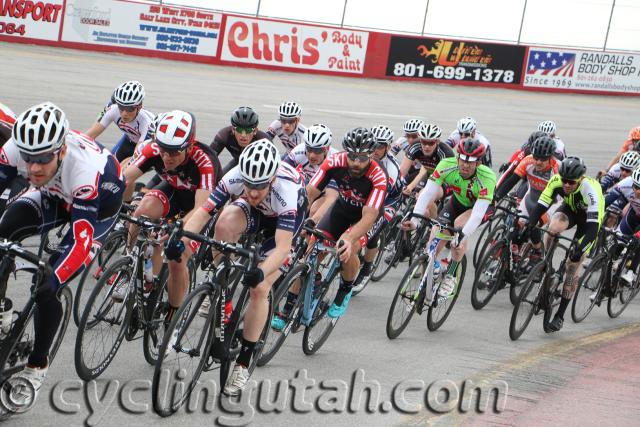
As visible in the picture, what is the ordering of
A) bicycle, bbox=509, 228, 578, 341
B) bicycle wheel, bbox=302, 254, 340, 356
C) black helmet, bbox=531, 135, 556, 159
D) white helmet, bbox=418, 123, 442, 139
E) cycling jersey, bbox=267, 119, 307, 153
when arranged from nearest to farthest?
bicycle wheel, bbox=302, 254, 340, 356, bicycle, bbox=509, 228, 578, 341, black helmet, bbox=531, 135, 556, 159, white helmet, bbox=418, 123, 442, 139, cycling jersey, bbox=267, 119, 307, 153

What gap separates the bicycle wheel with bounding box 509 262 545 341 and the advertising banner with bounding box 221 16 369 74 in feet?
62.9

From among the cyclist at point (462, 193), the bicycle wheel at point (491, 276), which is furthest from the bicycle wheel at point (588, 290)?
the cyclist at point (462, 193)

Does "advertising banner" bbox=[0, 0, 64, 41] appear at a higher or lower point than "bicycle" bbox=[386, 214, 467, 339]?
higher

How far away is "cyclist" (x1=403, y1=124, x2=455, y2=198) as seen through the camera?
35.7 feet

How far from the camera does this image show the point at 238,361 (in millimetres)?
6191

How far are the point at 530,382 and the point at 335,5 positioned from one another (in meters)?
24.3

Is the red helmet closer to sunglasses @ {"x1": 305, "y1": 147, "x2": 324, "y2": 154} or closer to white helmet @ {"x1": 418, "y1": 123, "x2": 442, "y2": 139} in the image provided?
sunglasses @ {"x1": 305, "y1": 147, "x2": 324, "y2": 154}

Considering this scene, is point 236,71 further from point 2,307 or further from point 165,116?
point 2,307

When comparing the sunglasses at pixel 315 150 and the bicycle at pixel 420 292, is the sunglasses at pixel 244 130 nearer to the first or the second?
the sunglasses at pixel 315 150

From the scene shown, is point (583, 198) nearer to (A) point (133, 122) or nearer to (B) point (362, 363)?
(B) point (362, 363)

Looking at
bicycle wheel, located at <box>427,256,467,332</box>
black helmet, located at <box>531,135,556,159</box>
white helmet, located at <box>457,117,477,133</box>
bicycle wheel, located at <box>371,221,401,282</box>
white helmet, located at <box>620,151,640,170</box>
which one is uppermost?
white helmet, located at <box>457,117,477,133</box>

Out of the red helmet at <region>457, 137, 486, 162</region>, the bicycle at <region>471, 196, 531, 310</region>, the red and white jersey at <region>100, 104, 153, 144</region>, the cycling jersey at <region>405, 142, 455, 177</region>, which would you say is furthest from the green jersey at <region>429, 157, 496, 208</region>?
the red and white jersey at <region>100, 104, 153, 144</region>

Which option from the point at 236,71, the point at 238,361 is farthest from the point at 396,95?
the point at 238,361

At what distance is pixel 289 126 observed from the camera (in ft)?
36.5
